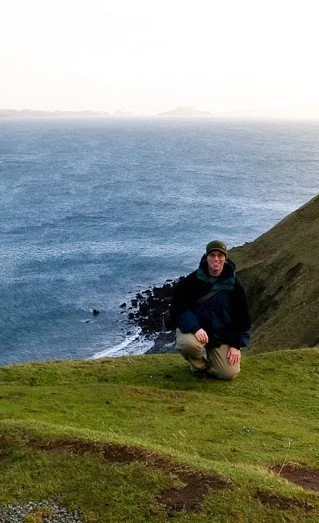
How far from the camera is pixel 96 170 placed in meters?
182

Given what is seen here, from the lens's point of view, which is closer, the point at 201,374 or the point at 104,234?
the point at 201,374

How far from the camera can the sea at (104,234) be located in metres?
60.5

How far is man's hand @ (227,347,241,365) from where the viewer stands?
53.2 ft

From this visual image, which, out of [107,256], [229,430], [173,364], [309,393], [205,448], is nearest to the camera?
[205,448]

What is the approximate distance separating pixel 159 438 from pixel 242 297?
15.3 ft

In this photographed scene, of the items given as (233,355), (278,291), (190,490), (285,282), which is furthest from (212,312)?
(278,291)

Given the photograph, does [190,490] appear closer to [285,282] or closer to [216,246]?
[216,246]

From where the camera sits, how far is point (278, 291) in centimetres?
4731

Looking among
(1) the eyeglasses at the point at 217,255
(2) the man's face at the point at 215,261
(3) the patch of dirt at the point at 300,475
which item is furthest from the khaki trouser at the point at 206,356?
(3) the patch of dirt at the point at 300,475

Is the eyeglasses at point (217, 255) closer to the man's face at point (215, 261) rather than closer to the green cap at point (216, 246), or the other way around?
the man's face at point (215, 261)

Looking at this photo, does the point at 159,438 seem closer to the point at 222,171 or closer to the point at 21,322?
the point at 21,322

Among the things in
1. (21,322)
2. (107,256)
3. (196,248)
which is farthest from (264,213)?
(21,322)

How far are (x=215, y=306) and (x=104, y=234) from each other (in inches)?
3419

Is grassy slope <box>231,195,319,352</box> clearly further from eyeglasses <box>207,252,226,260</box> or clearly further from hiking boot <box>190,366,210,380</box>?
eyeglasses <box>207,252,226,260</box>
